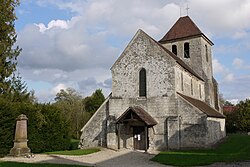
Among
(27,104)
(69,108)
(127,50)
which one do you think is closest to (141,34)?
(127,50)

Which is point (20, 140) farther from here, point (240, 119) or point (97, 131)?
point (240, 119)

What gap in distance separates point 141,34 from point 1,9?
502 inches

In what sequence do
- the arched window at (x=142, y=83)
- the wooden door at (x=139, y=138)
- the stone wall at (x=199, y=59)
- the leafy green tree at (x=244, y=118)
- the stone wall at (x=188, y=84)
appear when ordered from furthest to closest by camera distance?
the leafy green tree at (x=244, y=118), the stone wall at (x=199, y=59), the arched window at (x=142, y=83), the stone wall at (x=188, y=84), the wooden door at (x=139, y=138)

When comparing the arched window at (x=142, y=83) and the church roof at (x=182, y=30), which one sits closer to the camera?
the arched window at (x=142, y=83)

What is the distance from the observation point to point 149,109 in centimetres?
2467

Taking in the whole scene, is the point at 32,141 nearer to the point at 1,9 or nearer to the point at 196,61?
the point at 1,9

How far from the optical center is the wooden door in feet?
80.5

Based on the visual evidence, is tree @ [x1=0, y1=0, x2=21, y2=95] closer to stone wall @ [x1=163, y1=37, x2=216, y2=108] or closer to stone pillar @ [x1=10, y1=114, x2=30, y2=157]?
stone pillar @ [x1=10, y1=114, x2=30, y2=157]

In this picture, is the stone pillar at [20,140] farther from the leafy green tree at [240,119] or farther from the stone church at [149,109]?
the leafy green tree at [240,119]

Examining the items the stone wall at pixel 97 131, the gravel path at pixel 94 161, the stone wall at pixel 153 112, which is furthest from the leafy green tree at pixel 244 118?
the gravel path at pixel 94 161

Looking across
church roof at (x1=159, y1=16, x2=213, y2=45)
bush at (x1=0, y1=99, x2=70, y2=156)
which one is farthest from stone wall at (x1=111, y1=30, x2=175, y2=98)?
church roof at (x1=159, y1=16, x2=213, y2=45)

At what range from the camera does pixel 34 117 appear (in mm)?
Answer: 22578

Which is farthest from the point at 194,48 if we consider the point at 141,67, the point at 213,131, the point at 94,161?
the point at 94,161

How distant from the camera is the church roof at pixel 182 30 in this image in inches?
1343
